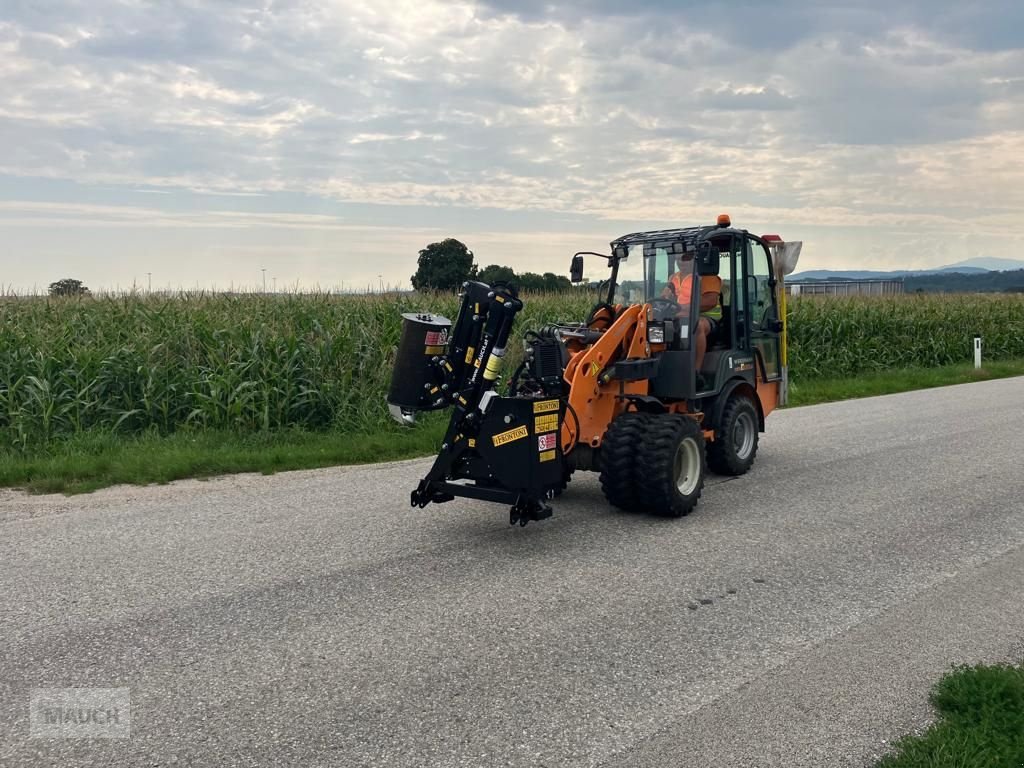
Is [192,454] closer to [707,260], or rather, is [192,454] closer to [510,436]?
[510,436]

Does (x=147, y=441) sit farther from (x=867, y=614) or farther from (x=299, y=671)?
(x=867, y=614)

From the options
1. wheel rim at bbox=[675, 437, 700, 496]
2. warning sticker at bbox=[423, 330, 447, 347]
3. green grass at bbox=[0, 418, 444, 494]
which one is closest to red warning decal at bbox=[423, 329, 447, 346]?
warning sticker at bbox=[423, 330, 447, 347]

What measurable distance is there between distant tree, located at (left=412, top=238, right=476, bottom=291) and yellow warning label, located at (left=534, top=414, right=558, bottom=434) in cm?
936

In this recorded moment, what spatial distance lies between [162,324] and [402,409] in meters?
7.16

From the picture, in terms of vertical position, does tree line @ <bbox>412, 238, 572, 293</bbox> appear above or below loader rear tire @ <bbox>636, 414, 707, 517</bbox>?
above

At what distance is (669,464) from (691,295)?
195cm

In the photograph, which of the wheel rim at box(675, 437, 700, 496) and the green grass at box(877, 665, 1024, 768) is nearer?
the green grass at box(877, 665, 1024, 768)

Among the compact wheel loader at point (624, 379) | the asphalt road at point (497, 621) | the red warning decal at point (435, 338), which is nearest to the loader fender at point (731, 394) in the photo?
the compact wheel loader at point (624, 379)

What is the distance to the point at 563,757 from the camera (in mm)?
3527

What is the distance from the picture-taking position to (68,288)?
13.7 meters

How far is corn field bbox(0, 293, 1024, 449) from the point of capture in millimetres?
10406

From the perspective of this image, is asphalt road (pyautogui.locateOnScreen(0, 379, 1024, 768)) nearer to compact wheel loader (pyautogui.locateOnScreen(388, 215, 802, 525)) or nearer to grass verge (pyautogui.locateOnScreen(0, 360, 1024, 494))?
compact wheel loader (pyautogui.locateOnScreen(388, 215, 802, 525))

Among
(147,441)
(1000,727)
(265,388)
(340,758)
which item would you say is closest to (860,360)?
(265,388)

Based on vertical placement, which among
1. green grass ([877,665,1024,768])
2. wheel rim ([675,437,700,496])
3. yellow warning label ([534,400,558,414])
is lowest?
green grass ([877,665,1024,768])
